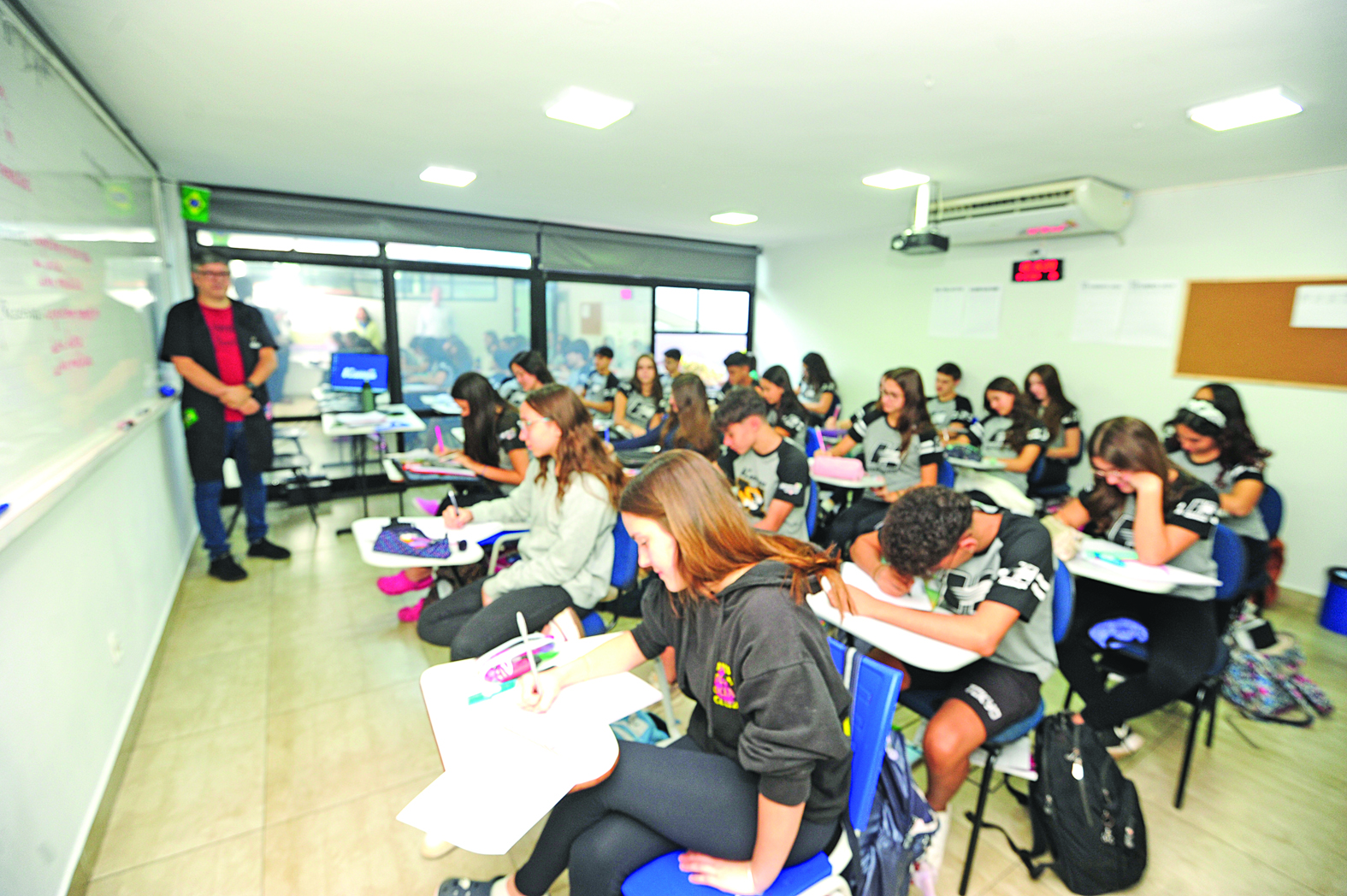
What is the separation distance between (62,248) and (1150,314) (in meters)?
5.88

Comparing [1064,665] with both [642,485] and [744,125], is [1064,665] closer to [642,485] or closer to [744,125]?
[642,485]

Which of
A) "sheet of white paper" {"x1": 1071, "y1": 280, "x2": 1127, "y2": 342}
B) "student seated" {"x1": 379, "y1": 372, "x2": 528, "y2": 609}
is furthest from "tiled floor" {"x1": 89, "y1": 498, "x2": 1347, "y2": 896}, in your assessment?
"sheet of white paper" {"x1": 1071, "y1": 280, "x2": 1127, "y2": 342}

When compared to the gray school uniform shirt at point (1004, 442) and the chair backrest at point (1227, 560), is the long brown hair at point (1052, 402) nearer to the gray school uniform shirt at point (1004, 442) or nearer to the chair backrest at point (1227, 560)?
the gray school uniform shirt at point (1004, 442)

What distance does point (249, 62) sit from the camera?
2.38 metres

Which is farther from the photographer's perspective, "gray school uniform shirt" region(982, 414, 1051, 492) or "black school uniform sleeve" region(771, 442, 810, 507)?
"gray school uniform shirt" region(982, 414, 1051, 492)

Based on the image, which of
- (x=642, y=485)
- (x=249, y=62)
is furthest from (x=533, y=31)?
(x=642, y=485)

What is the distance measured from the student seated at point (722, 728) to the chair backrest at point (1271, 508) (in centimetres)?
277

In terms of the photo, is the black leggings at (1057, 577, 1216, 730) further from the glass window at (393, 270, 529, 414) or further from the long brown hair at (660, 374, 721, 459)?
the glass window at (393, 270, 529, 414)

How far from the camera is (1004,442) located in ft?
14.9

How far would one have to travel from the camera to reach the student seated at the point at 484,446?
3.27 meters

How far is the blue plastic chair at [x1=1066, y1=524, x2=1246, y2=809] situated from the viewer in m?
2.11

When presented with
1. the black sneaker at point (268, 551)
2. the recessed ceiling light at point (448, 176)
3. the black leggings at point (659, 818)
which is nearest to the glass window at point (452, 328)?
the recessed ceiling light at point (448, 176)

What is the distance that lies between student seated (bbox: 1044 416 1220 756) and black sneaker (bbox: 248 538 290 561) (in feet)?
14.3

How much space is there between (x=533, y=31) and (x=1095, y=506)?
270cm
